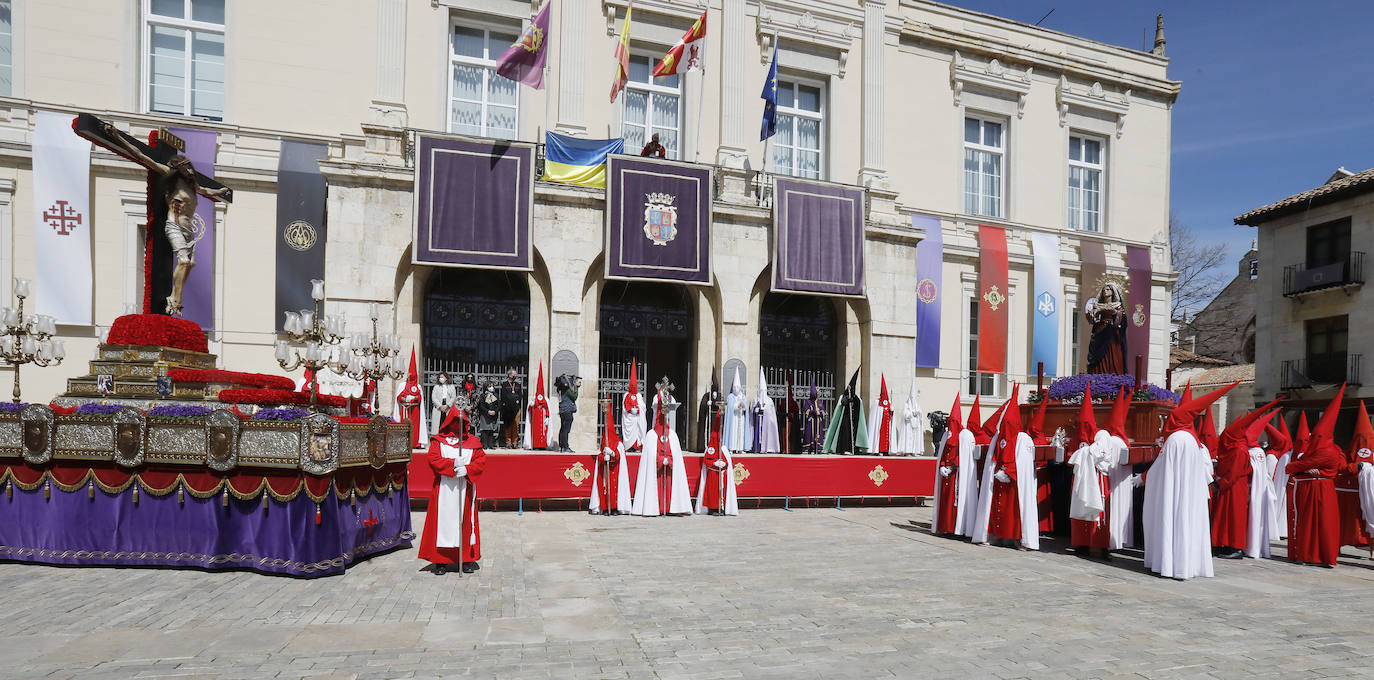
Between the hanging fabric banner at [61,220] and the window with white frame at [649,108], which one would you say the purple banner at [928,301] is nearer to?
the window with white frame at [649,108]

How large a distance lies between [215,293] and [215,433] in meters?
10.8

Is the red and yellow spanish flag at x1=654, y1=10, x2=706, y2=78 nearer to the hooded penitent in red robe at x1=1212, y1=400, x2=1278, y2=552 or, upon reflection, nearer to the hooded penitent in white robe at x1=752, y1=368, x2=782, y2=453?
the hooded penitent in white robe at x1=752, y1=368, x2=782, y2=453

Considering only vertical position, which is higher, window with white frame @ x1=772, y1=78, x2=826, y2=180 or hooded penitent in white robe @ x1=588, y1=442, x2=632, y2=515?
window with white frame @ x1=772, y1=78, x2=826, y2=180

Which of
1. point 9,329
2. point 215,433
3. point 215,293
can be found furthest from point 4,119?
point 215,433

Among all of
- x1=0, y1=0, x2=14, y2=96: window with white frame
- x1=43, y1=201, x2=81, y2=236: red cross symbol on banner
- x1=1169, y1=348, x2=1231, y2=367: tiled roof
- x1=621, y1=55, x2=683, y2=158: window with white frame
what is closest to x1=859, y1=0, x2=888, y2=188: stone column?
x1=621, y1=55, x2=683, y2=158: window with white frame

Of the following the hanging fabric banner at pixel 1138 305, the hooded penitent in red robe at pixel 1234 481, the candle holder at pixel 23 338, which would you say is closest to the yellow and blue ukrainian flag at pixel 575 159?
the candle holder at pixel 23 338

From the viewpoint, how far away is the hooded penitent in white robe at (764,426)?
19188 millimetres

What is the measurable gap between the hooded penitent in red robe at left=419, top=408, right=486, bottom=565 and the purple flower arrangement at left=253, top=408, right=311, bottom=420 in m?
1.33

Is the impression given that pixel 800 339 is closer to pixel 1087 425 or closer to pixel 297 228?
pixel 1087 425

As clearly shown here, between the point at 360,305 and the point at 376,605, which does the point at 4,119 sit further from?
the point at 376,605

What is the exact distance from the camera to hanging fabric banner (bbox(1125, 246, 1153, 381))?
83.4ft

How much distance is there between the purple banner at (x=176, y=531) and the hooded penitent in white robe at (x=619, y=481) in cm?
517

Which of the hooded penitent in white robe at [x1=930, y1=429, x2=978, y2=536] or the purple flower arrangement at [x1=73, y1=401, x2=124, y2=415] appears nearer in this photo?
the purple flower arrangement at [x1=73, y1=401, x2=124, y2=415]

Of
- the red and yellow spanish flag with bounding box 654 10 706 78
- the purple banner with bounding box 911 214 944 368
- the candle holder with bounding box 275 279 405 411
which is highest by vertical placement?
the red and yellow spanish flag with bounding box 654 10 706 78
